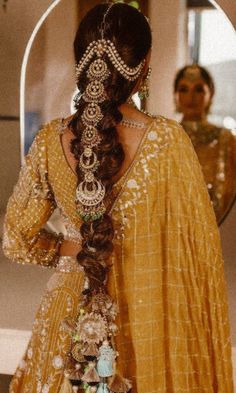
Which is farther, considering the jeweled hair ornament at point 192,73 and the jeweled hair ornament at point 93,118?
the jeweled hair ornament at point 192,73

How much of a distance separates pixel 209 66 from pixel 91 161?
1197 mm

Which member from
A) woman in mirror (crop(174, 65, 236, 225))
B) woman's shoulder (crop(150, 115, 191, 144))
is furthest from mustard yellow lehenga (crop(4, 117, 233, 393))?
woman in mirror (crop(174, 65, 236, 225))

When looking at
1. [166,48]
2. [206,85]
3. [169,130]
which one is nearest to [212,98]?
[206,85]

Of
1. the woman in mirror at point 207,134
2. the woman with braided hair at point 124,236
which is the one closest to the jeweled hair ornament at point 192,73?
the woman in mirror at point 207,134

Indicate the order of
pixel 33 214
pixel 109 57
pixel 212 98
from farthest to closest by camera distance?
pixel 212 98, pixel 33 214, pixel 109 57

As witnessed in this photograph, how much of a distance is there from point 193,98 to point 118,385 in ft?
4.31

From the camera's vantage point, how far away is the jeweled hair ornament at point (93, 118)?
42.8 inches

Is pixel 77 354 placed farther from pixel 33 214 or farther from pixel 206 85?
pixel 206 85

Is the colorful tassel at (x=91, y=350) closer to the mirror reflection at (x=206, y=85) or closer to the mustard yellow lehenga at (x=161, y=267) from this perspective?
the mustard yellow lehenga at (x=161, y=267)

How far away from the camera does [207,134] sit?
2.18 m

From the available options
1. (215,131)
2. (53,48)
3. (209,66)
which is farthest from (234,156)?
(53,48)

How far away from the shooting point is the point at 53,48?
7.55ft

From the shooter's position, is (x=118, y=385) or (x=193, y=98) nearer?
(x=118, y=385)

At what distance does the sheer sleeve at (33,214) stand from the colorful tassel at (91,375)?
26 cm
